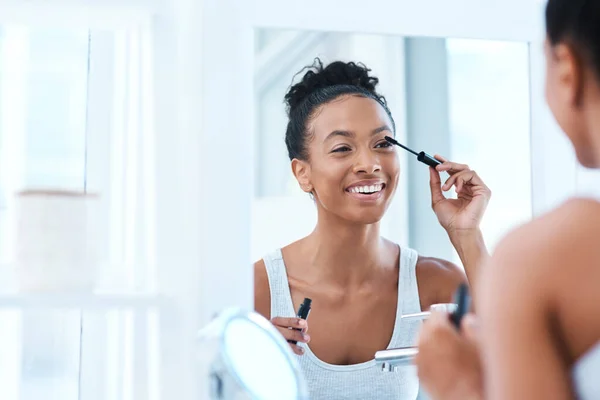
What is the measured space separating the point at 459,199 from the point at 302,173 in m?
0.22

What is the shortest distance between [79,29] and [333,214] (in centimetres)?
39

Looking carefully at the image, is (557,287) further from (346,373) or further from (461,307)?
(346,373)

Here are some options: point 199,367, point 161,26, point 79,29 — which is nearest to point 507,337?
point 199,367

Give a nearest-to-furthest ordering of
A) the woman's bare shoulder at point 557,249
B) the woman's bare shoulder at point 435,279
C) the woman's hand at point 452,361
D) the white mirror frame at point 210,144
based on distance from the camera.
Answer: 1. the woman's bare shoulder at point 557,249
2. the woman's hand at point 452,361
3. the white mirror frame at point 210,144
4. the woman's bare shoulder at point 435,279

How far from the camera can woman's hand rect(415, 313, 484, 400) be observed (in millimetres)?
602

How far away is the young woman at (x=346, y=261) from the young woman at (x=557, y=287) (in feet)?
1.31

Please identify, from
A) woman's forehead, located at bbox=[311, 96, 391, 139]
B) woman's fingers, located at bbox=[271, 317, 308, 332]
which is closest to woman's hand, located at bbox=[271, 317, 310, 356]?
woman's fingers, located at bbox=[271, 317, 308, 332]

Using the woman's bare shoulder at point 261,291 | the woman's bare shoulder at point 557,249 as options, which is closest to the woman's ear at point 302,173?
the woman's bare shoulder at point 261,291

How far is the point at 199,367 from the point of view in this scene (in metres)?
0.84

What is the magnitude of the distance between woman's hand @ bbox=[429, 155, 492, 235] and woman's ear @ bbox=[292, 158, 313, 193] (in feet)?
0.54

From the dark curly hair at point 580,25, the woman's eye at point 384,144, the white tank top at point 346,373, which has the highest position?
the dark curly hair at point 580,25

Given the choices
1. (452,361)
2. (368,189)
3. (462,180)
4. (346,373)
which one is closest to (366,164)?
(368,189)

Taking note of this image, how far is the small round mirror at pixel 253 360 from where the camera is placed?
71 centimetres

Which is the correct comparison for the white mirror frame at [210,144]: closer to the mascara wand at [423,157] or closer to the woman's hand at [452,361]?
the mascara wand at [423,157]
